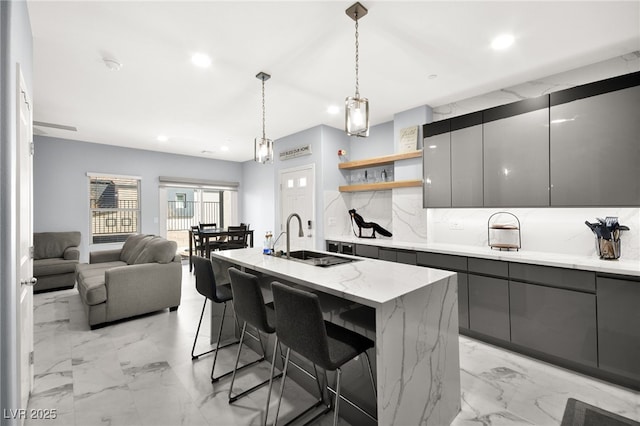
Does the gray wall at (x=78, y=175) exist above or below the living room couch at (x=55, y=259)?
above

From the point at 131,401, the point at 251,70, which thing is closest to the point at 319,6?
the point at 251,70

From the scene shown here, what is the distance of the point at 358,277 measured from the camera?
1820 mm

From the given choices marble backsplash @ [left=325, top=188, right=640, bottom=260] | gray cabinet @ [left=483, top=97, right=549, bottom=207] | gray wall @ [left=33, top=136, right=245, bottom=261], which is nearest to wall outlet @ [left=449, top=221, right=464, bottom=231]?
marble backsplash @ [left=325, top=188, right=640, bottom=260]

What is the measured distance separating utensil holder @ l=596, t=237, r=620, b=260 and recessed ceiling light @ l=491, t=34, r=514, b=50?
184 cm

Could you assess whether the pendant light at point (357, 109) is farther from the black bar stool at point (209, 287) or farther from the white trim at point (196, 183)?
the white trim at point (196, 183)

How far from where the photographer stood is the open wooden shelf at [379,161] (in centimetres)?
387

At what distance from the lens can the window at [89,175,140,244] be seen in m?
6.09

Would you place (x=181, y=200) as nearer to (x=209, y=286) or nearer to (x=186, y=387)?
(x=209, y=286)

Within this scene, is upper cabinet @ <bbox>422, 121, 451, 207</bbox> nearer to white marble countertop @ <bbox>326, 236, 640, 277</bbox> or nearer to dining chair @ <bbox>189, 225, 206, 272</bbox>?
white marble countertop @ <bbox>326, 236, 640, 277</bbox>

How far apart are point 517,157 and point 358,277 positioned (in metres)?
2.24

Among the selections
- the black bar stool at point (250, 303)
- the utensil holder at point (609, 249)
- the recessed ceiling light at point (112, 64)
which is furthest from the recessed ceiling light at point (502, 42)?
the recessed ceiling light at point (112, 64)

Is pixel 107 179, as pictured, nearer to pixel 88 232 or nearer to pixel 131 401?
pixel 88 232

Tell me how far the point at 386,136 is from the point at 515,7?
8.49 ft

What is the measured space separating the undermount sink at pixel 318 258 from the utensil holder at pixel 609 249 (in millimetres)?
2133
